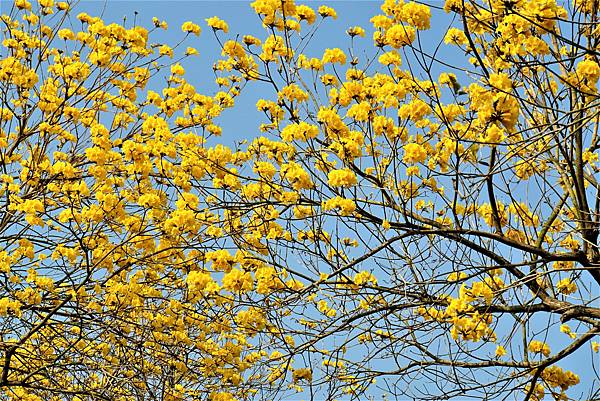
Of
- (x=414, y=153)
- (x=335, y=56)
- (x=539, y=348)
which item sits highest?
(x=335, y=56)

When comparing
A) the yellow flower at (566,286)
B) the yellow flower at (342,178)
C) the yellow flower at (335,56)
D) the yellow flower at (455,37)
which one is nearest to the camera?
the yellow flower at (342,178)

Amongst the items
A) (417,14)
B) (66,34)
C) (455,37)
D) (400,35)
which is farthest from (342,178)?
(66,34)

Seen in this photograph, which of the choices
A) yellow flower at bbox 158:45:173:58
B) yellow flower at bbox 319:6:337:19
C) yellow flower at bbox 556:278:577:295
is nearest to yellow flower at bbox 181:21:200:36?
yellow flower at bbox 158:45:173:58

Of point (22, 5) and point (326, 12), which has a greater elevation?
point (22, 5)

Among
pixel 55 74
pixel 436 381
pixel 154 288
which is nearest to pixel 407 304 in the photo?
pixel 436 381

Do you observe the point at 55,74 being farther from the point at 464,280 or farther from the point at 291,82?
the point at 464,280

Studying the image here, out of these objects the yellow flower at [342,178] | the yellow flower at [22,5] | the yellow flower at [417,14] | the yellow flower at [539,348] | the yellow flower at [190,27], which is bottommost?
the yellow flower at [539,348]

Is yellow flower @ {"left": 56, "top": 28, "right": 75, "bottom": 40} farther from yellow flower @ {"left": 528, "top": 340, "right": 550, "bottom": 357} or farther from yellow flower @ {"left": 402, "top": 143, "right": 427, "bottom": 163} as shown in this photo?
yellow flower @ {"left": 528, "top": 340, "right": 550, "bottom": 357}

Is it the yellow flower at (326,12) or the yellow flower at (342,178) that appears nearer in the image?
the yellow flower at (342,178)

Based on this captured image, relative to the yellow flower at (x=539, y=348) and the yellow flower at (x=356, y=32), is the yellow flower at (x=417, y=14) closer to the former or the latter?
the yellow flower at (x=356, y=32)

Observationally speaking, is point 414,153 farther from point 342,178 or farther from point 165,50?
point 165,50

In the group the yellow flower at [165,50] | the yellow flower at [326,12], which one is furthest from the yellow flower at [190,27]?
the yellow flower at [326,12]

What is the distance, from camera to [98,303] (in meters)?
5.85

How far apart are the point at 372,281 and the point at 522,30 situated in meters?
1.99
